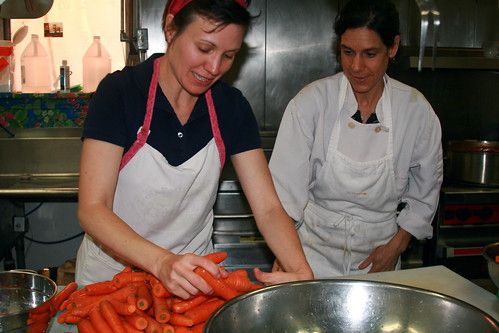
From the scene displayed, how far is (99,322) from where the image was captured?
1181 mm

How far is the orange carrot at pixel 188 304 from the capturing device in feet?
4.03

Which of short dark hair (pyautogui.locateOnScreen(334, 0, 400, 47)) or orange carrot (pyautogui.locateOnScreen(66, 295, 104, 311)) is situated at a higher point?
short dark hair (pyautogui.locateOnScreen(334, 0, 400, 47))

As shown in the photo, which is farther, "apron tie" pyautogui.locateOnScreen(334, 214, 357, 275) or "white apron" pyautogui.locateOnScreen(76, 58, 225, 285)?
"apron tie" pyautogui.locateOnScreen(334, 214, 357, 275)

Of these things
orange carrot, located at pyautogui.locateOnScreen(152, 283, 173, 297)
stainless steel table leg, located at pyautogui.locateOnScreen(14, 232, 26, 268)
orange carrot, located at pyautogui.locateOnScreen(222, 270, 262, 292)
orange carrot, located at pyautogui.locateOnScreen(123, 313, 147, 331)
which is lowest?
stainless steel table leg, located at pyautogui.locateOnScreen(14, 232, 26, 268)

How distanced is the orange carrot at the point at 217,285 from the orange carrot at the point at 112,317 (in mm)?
184

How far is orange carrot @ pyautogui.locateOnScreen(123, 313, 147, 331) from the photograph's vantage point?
3.83 ft

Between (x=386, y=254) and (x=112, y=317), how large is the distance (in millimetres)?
1267

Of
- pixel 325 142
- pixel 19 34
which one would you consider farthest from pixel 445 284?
pixel 19 34

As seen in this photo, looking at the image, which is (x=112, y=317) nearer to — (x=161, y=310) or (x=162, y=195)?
(x=161, y=310)

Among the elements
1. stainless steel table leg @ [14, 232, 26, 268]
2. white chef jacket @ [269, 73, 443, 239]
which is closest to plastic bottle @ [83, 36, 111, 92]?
stainless steel table leg @ [14, 232, 26, 268]

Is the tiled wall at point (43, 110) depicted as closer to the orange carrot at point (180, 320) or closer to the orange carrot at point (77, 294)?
the orange carrot at point (77, 294)

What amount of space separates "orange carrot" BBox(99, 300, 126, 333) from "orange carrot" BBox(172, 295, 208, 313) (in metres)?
0.12

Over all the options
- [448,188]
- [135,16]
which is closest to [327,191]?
[448,188]

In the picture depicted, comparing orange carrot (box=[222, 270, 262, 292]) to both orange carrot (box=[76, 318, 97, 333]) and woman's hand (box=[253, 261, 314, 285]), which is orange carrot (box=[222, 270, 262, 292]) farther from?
orange carrot (box=[76, 318, 97, 333])
